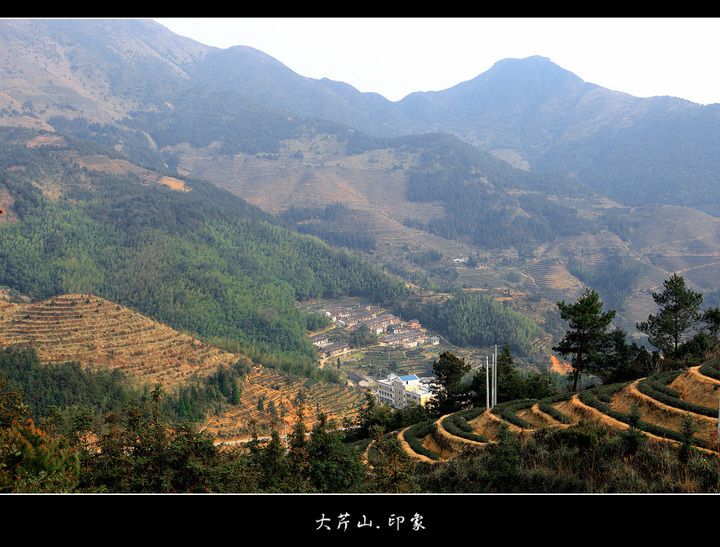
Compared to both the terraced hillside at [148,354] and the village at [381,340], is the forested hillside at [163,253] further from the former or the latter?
the terraced hillside at [148,354]

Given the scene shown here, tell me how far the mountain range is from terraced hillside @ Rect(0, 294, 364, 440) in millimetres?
40000

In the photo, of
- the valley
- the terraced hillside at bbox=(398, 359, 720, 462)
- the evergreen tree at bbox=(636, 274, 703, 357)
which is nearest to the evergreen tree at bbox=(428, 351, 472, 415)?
the valley

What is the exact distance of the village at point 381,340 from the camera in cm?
3719

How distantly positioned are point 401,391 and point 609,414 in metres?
27.9

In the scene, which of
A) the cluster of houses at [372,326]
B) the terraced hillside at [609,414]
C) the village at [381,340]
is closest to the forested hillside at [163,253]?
the cluster of houses at [372,326]

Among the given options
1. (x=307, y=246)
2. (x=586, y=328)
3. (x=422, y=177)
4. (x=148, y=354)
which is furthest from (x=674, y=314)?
(x=422, y=177)

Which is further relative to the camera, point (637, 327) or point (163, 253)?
point (163, 253)

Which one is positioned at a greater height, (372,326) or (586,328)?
(586,328)

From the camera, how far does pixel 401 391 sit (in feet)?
121

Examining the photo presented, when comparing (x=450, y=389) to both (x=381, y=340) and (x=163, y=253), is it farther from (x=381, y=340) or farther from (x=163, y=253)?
(x=163, y=253)

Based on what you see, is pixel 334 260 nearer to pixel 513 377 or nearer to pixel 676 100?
pixel 513 377

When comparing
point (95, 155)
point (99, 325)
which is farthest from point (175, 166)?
point (99, 325)

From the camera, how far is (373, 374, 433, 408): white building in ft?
116

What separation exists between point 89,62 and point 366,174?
4208 inches
